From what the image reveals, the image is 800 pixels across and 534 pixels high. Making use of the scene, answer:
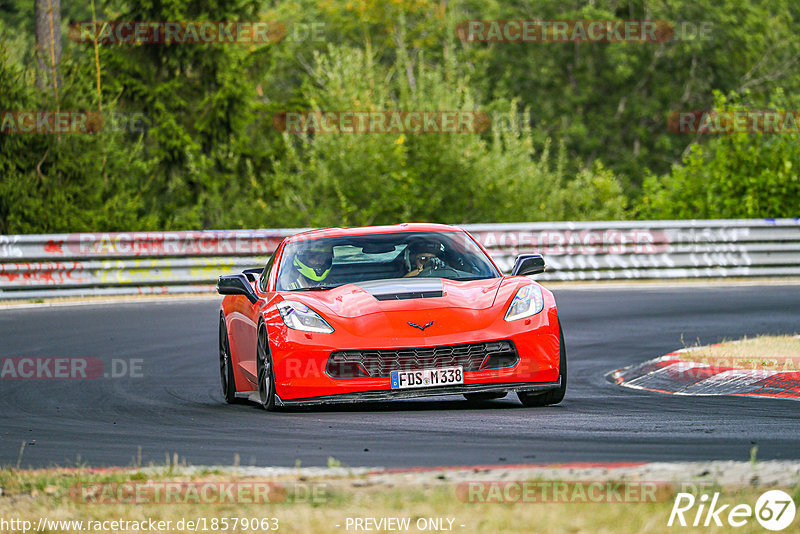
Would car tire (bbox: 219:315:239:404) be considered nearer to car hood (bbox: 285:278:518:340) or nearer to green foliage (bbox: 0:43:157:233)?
car hood (bbox: 285:278:518:340)

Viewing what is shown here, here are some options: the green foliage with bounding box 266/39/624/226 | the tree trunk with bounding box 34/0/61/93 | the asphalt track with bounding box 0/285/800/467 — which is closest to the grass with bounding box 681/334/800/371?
the asphalt track with bounding box 0/285/800/467

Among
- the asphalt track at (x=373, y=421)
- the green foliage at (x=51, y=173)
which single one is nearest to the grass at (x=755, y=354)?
the asphalt track at (x=373, y=421)

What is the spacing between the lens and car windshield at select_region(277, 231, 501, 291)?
34.2 feet

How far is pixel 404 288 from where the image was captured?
970 centimetres

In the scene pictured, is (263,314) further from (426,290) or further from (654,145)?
(654,145)

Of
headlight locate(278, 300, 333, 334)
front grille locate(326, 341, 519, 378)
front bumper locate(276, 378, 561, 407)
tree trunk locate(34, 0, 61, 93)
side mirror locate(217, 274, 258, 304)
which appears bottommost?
front bumper locate(276, 378, 561, 407)

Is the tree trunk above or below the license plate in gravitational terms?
above

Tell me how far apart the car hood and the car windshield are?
0.58 meters

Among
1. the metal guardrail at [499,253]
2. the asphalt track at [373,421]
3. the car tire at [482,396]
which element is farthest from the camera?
the metal guardrail at [499,253]

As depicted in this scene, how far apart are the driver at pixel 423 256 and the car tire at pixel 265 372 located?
4.31ft

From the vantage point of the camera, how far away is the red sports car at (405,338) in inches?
363

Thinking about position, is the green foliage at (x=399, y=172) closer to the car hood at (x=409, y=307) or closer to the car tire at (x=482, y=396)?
the car tire at (x=482, y=396)

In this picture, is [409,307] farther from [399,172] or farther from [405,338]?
[399,172]

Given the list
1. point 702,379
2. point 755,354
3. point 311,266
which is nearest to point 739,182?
point 755,354
